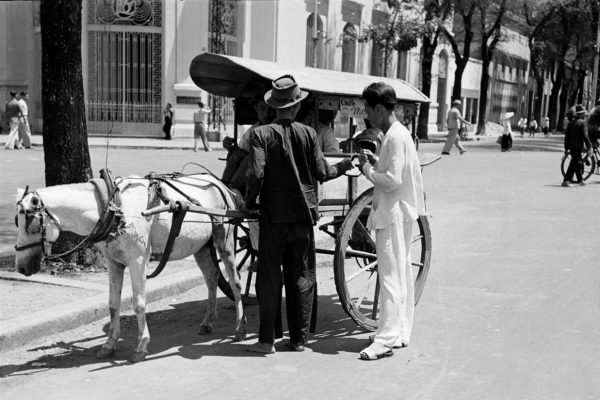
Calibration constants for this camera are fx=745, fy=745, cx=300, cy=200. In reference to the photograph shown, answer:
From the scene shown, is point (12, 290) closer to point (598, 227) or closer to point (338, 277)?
point (338, 277)

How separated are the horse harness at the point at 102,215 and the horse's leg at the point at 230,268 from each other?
1044 mm

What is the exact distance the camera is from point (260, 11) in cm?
3491

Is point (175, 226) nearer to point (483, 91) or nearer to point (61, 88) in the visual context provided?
point (61, 88)

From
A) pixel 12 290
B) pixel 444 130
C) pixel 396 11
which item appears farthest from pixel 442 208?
pixel 444 130

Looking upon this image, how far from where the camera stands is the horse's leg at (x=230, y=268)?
6.18 meters

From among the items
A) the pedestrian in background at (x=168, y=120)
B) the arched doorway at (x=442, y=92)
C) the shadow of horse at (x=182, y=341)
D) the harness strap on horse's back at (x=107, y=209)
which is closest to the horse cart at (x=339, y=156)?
the shadow of horse at (x=182, y=341)

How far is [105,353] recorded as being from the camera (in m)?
5.64

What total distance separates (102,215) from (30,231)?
1.61 ft

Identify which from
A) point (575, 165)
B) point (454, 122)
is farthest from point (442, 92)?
point (575, 165)

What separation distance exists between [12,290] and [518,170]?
1790cm

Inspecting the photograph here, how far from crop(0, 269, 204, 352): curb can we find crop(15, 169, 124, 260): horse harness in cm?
97

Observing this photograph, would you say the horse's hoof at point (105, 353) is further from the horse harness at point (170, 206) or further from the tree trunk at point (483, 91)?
the tree trunk at point (483, 91)

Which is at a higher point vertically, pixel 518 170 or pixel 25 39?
pixel 25 39

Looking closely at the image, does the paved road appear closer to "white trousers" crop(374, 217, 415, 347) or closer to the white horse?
"white trousers" crop(374, 217, 415, 347)
